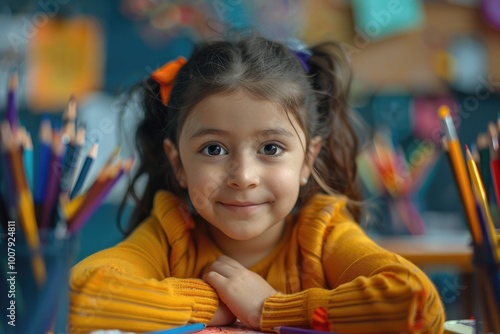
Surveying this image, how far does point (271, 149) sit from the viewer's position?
2.73 ft

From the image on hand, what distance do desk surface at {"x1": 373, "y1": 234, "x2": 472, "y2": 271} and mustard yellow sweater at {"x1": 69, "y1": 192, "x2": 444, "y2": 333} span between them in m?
0.70

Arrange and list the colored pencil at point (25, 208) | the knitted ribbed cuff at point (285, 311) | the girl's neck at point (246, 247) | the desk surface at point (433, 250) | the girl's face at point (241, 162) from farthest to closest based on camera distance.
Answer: the desk surface at point (433, 250), the girl's neck at point (246, 247), the girl's face at point (241, 162), the knitted ribbed cuff at point (285, 311), the colored pencil at point (25, 208)

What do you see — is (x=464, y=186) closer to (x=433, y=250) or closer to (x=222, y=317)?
(x=222, y=317)

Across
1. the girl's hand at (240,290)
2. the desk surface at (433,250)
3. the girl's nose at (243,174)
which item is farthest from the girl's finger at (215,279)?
the desk surface at (433,250)

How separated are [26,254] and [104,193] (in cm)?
8

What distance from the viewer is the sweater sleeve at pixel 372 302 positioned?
0.59 metres

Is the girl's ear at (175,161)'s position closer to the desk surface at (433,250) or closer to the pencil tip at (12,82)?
the pencil tip at (12,82)

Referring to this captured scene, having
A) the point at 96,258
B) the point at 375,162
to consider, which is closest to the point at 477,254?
the point at 96,258

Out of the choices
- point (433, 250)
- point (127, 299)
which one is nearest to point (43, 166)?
point (127, 299)

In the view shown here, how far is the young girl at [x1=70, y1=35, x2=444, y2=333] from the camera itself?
0.63 m

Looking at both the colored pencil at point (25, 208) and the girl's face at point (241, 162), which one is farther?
the girl's face at point (241, 162)

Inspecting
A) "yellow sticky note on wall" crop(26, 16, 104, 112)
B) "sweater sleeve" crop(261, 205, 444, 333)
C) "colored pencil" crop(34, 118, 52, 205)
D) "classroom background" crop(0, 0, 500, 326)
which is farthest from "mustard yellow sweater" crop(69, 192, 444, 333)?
"yellow sticky note on wall" crop(26, 16, 104, 112)

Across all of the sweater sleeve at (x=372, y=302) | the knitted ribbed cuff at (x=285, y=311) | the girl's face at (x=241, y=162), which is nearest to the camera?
the sweater sleeve at (x=372, y=302)

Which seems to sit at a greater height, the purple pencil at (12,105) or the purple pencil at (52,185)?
the purple pencil at (12,105)
